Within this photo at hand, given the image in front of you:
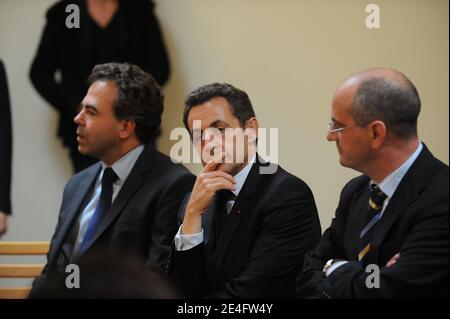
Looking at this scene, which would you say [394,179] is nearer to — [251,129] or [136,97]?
[251,129]

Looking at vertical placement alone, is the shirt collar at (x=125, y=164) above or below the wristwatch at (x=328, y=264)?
above

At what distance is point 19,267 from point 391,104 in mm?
A: 1794

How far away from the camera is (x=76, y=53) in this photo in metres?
3.84

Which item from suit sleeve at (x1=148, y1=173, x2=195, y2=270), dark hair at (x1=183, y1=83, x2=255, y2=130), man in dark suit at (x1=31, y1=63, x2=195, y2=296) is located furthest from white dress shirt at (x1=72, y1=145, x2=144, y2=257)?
dark hair at (x1=183, y1=83, x2=255, y2=130)

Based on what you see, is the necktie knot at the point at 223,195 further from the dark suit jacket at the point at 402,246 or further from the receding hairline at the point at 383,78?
the receding hairline at the point at 383,78

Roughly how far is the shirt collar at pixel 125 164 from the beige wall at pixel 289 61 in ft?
2.44

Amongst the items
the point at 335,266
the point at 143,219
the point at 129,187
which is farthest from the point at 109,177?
the point at 335,266

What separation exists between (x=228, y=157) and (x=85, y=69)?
1663 millimetres

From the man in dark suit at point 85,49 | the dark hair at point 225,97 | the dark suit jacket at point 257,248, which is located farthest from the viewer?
the man in dark suit at point 85,49

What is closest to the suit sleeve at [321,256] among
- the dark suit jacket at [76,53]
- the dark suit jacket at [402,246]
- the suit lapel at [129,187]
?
the dark suit jacket at [402,246]

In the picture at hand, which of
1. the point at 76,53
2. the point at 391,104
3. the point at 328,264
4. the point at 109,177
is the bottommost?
the point at 328,264

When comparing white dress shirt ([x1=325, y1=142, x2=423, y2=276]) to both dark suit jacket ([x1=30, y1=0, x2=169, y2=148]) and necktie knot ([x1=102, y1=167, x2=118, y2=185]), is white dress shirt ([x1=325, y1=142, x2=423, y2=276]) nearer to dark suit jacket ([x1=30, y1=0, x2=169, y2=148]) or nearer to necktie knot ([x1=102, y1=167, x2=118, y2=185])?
necktie knot ([x1=102, y1=167, x2=118, y2=185])

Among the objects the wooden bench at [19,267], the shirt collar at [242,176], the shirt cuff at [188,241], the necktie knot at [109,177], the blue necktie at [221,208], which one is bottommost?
the wooden bench at [19,267]

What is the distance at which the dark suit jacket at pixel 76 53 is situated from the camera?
3.78 meters
